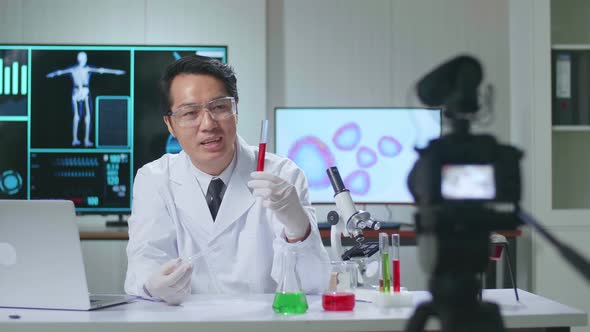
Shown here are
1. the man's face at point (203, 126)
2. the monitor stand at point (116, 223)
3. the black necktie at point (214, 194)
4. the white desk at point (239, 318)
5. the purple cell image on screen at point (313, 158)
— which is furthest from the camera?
the monitor stand at point (116, 223)

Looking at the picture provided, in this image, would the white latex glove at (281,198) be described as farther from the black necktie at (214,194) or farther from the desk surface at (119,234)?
the desk surface at (119,234)

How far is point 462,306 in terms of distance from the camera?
1.62ft

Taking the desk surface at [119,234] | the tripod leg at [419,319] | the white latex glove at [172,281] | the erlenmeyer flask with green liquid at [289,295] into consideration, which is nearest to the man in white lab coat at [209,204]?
the white latex glove at [172,281]

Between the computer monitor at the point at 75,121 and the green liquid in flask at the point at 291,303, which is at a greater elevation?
the computer monitor at the point at 75,121

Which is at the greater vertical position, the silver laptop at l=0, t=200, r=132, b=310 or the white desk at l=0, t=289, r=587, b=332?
the silver laptop at l=0, t=200, r=132, b=310

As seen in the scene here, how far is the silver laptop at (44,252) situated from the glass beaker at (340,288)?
1.75 feet

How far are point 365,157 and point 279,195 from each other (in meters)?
1.74

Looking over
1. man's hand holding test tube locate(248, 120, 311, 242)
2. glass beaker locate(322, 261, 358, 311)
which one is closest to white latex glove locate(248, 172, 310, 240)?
man's hand holding test tube locate(248, 120, 311, 242)

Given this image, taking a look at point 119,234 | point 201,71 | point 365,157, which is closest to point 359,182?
point 365,157

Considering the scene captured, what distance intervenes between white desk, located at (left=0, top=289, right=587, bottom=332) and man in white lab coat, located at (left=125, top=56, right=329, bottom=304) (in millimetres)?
329

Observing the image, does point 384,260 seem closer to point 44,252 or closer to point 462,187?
point 44,252

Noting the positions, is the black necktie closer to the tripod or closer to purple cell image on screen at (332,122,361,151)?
purple cell image on screen at (332,122,361,151)

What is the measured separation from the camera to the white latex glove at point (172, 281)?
5.12 feet

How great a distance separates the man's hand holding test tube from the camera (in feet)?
5.63
